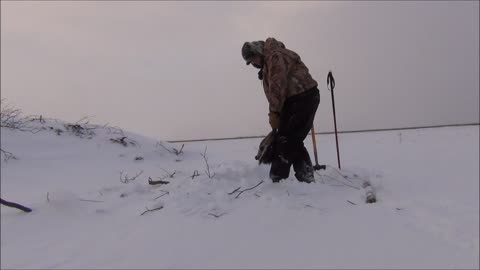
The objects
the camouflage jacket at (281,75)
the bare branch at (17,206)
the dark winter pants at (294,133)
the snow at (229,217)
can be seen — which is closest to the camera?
the snow at (229,217)

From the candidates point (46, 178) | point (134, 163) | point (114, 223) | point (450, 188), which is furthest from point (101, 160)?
point (450, 188)

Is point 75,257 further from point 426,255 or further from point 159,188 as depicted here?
point 426,255

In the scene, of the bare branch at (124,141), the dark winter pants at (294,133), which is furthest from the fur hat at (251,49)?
the bare branch at (124,141)

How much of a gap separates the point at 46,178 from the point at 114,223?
1.62m

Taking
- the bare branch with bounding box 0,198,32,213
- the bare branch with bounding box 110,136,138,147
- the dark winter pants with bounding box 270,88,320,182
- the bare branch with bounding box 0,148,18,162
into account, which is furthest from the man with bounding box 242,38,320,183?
the bare branch with bounding box 110,136,138,147

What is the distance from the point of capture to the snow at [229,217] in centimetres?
272

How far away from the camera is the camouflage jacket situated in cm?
445

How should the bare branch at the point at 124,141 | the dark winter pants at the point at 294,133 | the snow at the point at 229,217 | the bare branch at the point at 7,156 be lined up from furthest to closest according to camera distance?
the bare branch at the point at 124,141 → the bare branch at the point at 7,156 → the dark winter pants at the point at 294,133 → the snow at the point at 229,217

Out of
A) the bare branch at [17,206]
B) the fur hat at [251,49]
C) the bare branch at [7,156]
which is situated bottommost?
the bare branch at [17,206]

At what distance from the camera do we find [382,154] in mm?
6871

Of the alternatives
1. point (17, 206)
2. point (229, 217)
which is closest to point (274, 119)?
point (229, 217)

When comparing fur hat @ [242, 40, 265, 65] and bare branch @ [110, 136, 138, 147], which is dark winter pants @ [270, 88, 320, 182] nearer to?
fur hat @ [242, 40, 265, 65]

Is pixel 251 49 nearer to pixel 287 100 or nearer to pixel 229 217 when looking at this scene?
pixel 287 100

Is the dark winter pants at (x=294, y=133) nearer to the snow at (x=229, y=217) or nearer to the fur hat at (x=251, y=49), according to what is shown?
the snow at (x=229, y=217)
